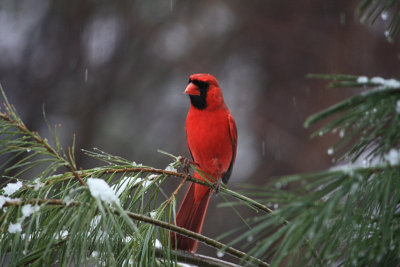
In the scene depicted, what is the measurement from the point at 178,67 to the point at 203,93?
274 cm

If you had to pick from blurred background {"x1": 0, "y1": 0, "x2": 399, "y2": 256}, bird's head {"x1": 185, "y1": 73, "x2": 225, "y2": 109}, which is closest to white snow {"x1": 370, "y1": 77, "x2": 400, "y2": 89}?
bird's head {"x1": 185, "y1": 73, "x2": 225, "y2": 109}

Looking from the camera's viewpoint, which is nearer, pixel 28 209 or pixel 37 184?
pixel 28 209

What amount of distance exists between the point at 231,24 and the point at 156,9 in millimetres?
967

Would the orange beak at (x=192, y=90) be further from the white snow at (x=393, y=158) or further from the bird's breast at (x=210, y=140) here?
the white snow at (x=393, y=158)

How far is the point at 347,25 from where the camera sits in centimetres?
452

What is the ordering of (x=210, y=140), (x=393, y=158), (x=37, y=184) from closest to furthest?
(x=393, y=158), (x=37, y=184), (x=210, y=140)

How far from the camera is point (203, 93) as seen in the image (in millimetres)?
2271

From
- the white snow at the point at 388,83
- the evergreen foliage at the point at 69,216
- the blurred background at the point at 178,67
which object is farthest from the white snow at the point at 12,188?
the blurred background at the point at 178,67

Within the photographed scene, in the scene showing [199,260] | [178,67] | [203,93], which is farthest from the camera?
[178,67]

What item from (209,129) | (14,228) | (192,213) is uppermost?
(209,129)

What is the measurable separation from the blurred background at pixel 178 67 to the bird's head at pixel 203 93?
7.35 feet

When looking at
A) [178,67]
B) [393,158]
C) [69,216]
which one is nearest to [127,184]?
[69,216]

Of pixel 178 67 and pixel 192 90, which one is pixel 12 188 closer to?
pixel 192 90

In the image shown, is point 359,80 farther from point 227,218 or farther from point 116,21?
point 116,21
